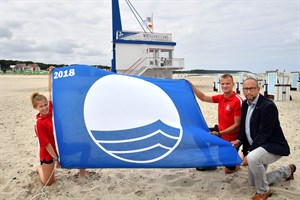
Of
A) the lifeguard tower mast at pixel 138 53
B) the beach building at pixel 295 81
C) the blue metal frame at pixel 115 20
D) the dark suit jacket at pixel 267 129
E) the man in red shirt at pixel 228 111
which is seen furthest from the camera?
the blue metal frame at pixel 115 20

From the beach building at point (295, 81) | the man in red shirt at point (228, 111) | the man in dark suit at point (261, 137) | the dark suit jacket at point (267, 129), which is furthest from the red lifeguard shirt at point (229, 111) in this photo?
the beach building at point (295, 81)

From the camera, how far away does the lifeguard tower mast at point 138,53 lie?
21984mm

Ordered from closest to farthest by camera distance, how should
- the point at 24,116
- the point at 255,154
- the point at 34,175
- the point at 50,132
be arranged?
the point at 255,154
the point at 50,132
the point at 34,175
the point at 24,116

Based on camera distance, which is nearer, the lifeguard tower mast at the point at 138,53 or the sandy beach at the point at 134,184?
the sandy beach at the point at 134,184

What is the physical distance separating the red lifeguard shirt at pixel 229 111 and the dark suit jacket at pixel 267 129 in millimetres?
401

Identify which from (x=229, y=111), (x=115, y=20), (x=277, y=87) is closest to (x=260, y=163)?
(x=229, y=111)

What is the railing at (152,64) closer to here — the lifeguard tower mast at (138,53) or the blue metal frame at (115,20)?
the lifeguard tower mast at (138,53)

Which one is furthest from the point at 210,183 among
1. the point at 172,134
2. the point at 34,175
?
the point at 34,175

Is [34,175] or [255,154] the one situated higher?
[255,154]

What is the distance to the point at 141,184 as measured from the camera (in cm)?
381

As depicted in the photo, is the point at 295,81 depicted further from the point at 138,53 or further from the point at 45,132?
the point at 45,132

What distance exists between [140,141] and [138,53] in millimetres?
19593

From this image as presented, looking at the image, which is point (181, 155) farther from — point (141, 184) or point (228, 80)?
point (228, 80)

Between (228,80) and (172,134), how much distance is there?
1122 millimetres
